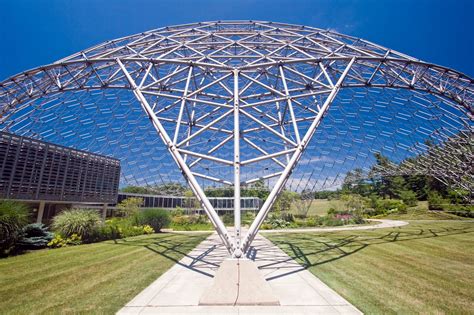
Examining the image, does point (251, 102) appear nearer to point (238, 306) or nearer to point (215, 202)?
point (238, 306)

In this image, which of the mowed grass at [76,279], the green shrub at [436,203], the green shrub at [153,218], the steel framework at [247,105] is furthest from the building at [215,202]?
the mowed grass at [76,279]

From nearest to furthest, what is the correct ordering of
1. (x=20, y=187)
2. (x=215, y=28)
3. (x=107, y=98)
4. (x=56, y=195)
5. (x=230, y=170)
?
1. (x=215, y=28)
2. (x=20, y=187)
3. (x=56, y=195)
4. (x=107, y=98)
5. (x=230, y=170)

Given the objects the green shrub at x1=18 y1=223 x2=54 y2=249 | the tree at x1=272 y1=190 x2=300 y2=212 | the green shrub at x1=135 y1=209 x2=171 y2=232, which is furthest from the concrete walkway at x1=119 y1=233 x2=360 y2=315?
the tree at x1=272 y1=190 x2=300 y2=212

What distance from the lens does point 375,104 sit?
89.5ft

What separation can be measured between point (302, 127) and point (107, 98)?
28.4 m

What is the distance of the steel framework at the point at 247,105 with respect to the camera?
9.77 m

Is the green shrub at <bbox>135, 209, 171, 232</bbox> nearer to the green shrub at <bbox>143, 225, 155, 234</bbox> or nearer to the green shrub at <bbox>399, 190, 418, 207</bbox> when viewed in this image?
the green shrub at <bbox>143, 225, 155, 234</bbox>

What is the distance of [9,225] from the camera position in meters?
12.9

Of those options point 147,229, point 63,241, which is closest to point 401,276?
point 63,241

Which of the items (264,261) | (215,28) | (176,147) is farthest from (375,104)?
(176,147)

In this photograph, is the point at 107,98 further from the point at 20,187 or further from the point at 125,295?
the point at 125,295

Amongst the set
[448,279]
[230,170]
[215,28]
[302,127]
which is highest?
[215,28]

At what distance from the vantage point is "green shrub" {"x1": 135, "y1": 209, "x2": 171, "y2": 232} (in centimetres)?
2786

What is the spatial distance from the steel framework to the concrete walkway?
182cm
